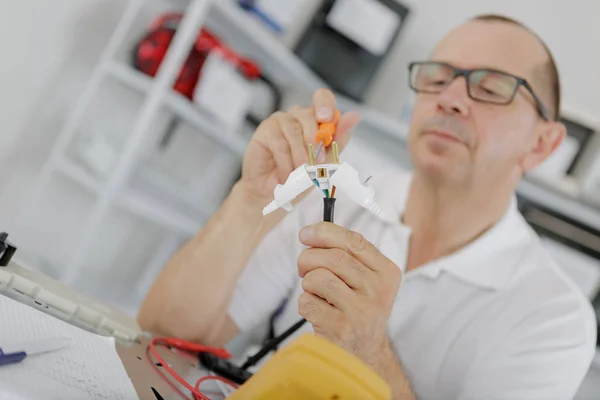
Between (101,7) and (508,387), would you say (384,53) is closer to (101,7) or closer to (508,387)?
(101,7)

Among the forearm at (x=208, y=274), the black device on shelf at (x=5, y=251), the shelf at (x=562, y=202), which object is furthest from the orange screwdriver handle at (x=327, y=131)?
the shelf at (x=562, y=202)

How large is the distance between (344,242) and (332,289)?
0.04m

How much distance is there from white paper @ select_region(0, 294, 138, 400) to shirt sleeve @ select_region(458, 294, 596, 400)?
0.47 meters

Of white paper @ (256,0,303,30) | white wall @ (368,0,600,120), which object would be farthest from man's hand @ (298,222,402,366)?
white wall @ (368,0,600,120)

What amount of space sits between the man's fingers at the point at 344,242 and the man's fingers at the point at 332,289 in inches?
0.9

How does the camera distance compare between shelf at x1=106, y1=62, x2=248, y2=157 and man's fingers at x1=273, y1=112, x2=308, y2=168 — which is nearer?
man's fingers at x1=273, y1=112, x2=308, y2=168

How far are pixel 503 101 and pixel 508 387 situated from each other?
447mm

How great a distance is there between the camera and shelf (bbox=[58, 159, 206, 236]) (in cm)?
133

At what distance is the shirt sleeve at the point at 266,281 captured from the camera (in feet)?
2.96

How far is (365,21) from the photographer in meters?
1.71

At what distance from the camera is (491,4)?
1.90 m

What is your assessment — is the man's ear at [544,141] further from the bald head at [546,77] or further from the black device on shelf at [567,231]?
the black device on shelf at [567,231]

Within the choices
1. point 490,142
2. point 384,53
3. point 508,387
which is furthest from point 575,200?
point 508,387

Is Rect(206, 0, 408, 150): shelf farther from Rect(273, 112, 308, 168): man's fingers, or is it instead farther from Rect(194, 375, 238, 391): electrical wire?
Rect(194, 375, 238, 391): electrical wire
